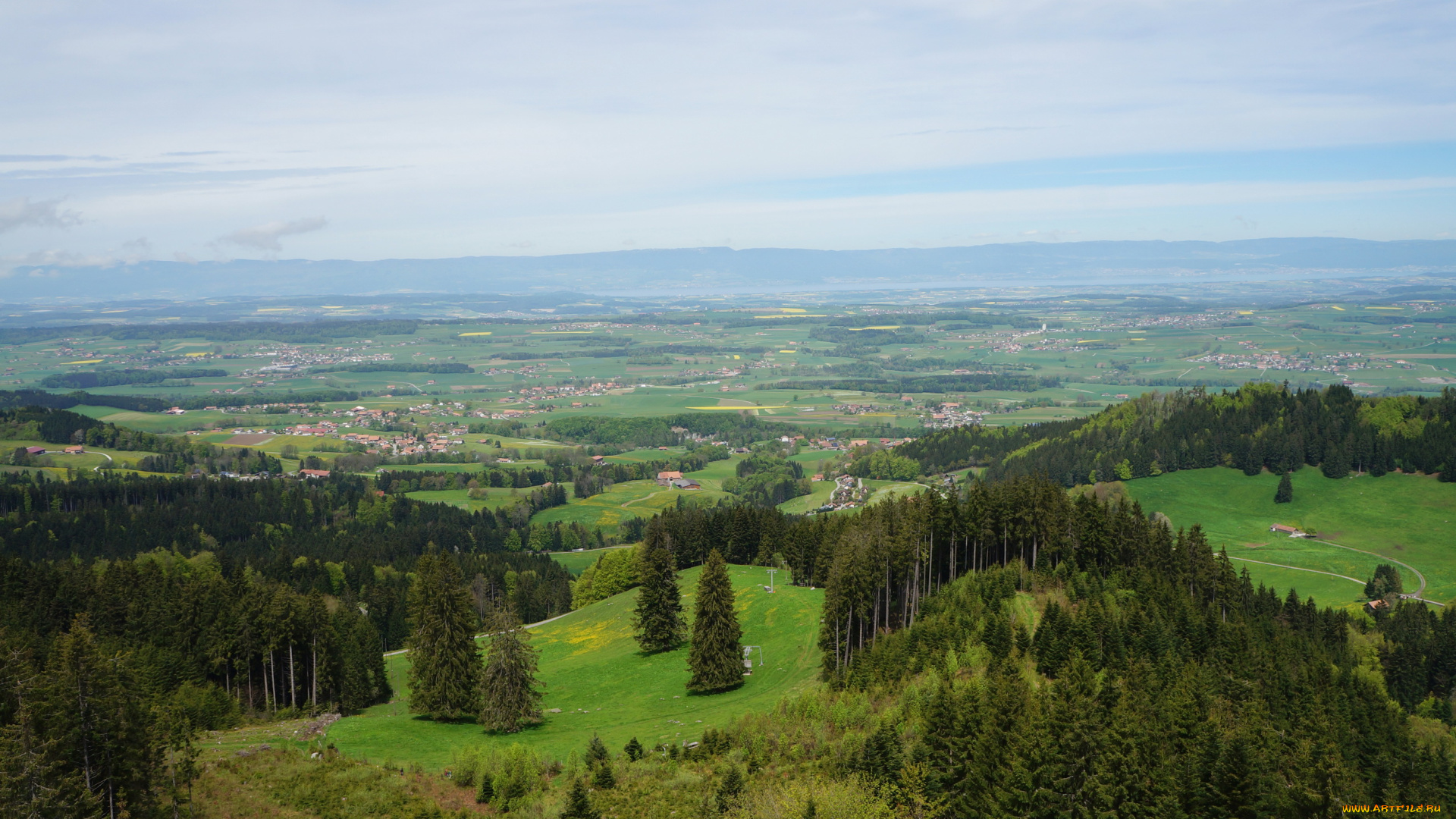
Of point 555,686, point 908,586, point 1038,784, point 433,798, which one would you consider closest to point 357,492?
point 555,686

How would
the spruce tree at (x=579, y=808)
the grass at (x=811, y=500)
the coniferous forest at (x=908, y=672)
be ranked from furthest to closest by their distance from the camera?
1. the grass at (x=811, y=500)
2. the coniferous forest at (x=908, y=672)
3. the spruce tree at (x=579, y=808)

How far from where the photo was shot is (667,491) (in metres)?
149

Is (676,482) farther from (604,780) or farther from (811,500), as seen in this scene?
(604,780)

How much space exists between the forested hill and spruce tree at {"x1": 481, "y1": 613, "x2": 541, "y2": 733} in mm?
76448

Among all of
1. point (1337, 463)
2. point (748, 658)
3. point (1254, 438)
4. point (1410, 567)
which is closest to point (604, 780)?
point (748, 658)

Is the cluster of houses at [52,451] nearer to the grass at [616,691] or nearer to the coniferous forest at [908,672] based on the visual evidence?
the coniferous forest at [908,672]

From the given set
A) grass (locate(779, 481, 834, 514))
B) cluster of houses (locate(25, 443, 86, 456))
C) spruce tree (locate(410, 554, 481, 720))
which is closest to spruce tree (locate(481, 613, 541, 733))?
spruce tree (locate(410, 554, 481, 720))

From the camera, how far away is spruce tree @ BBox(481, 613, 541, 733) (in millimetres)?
46125

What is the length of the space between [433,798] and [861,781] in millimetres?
15973

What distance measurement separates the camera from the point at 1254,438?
372 feet

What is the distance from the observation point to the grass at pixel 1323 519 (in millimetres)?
84125

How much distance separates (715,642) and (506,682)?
11433 mm

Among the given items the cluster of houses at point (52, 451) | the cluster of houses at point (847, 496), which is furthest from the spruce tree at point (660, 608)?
the cluster of houses at point (52, 451)

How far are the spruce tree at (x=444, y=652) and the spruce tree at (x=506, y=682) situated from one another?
2.77 m
